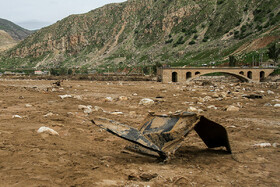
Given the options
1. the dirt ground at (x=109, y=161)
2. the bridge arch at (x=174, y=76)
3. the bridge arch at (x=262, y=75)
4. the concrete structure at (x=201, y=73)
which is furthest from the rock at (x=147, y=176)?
the bridge arch at (x=262, y=75)

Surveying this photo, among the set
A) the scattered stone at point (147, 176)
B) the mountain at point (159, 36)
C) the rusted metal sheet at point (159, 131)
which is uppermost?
the mountain at point (159, 36)

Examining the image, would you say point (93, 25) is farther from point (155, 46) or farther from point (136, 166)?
point (136, 166)

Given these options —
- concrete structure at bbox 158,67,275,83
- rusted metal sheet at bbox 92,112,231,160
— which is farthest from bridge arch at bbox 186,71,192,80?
rusted metal sheet at bbox 92,112,231,160

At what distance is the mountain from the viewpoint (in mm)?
102625

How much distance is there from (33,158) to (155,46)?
141 metres

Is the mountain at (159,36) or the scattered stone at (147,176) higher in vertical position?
the mountain at (159,36)

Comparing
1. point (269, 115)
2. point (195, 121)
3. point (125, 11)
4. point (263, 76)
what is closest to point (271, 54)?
point (263, 76)

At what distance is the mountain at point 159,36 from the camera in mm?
102625

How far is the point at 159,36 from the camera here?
149 metres

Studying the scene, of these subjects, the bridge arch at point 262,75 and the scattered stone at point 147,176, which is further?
the bridge arch at point 262,75

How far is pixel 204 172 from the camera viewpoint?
484 cm

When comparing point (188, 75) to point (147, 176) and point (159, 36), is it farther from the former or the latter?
point (159, 36)

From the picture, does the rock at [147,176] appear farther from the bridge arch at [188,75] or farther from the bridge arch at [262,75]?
the bridge arch at [262,75]

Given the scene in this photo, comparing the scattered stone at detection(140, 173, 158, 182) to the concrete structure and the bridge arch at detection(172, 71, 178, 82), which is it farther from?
the bridge arch at detection(172, 71, 178, 82)
